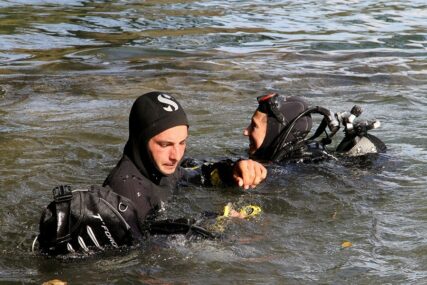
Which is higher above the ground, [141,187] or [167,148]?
[167,148]

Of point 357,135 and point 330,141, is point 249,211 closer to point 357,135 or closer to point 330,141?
point 330,141

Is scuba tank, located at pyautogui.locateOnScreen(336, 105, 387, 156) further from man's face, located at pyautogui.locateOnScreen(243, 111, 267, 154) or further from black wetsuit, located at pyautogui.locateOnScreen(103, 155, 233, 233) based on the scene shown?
black wetsuit, located at pyautogui.locateOnScreen(103, 155, 233, 233)

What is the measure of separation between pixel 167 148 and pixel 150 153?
12 cm

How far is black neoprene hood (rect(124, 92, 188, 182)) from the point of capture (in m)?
4.67

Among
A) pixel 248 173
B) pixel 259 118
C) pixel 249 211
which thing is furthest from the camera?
pixel 259 118

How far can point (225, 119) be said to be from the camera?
8.32m

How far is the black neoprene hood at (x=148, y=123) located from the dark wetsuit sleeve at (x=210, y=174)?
89cm

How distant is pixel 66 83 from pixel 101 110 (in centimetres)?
183

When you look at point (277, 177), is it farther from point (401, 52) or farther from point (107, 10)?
point (107, 10)

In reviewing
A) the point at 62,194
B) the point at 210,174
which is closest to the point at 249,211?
the point at 210,174

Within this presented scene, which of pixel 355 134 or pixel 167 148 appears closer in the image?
pixel 167 148

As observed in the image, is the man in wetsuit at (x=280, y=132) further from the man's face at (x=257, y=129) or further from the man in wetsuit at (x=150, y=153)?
the man in wetsuit at (x=150, y=153)

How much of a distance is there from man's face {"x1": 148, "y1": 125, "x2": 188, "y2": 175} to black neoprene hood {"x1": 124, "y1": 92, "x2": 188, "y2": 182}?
3 cm

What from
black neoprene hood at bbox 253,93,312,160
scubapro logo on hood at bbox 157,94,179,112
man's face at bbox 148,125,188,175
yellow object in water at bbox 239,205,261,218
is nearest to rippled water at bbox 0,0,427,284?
yellow object in water at bbox 239,205,261,218
